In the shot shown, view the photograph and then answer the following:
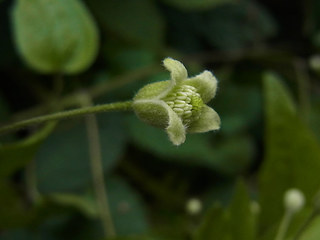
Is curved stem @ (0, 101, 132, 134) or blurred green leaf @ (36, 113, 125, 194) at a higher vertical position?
curved stem @ (0, 101, 132, 134)

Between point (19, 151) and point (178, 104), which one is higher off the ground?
point (178, 104)

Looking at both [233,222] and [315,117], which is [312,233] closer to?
[233,222]

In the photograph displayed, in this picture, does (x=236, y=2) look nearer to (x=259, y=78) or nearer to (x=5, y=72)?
(x=259, y=78)

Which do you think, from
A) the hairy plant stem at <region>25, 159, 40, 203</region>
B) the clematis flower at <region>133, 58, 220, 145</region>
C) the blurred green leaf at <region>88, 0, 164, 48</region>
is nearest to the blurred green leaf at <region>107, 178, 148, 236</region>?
the hairy plant stem at <region>25, 159, 40, 203</region>

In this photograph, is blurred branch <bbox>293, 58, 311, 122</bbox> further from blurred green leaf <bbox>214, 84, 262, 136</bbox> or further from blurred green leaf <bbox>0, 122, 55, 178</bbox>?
blurred green leaf <bbox>0, 122, 55, 178</bbox>

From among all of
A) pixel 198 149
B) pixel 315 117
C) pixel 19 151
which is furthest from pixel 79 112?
pixel 315 117

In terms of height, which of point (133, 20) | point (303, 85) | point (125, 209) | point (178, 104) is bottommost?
point (125, 209)
